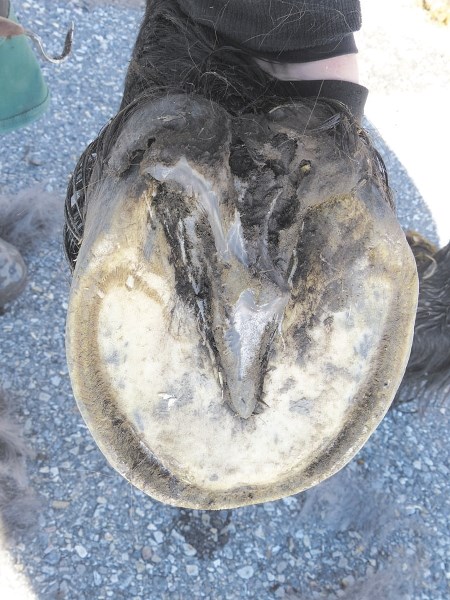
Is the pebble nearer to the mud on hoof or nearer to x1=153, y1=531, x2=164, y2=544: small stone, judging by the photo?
x1=153, y1=531, x2=164, y2=544: small stone

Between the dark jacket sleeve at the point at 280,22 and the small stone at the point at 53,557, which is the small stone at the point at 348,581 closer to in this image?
the small stone at the point at 53,557

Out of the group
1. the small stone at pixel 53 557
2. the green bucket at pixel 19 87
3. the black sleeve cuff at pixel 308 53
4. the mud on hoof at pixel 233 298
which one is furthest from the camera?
the small stone at pixel 53 557

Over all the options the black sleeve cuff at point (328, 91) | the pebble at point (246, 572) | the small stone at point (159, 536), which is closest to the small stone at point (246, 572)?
the pebble at point (246, 572)

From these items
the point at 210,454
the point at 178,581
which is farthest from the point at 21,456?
the point at 210,454

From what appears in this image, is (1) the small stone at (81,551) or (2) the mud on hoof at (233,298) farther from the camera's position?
(1) the small stone at (81,551)

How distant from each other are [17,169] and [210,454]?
1.77 meters

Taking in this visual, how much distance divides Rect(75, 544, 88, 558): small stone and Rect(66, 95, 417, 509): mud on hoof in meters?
0.86

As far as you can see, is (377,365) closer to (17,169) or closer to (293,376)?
(293,376)

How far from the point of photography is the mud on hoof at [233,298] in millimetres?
634

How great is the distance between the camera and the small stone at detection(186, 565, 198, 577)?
1.57 m

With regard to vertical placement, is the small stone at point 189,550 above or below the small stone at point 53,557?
above

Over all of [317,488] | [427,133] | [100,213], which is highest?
[100,213]

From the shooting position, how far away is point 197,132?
2.04ft

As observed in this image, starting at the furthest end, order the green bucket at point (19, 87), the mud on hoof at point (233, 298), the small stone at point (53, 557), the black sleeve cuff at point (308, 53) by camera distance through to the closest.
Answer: the small stone at point (53, 557) < the green bucket at point (19, 87) < the black sleeve cuff at point (308, 53) < the mud on hoof at point (233, 298)
